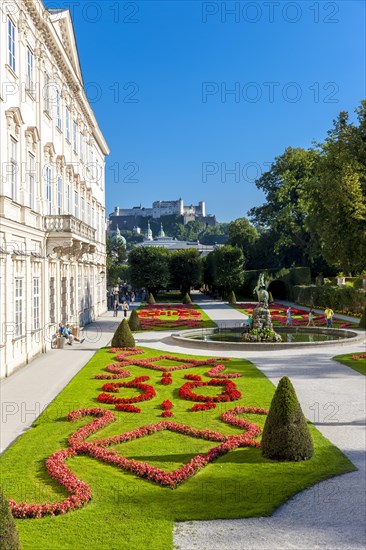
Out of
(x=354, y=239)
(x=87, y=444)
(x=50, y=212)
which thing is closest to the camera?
(x=87, y=444)

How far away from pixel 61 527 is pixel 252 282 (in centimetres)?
6147

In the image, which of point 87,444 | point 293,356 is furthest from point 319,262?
point 87,444

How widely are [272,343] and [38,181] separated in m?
12.7

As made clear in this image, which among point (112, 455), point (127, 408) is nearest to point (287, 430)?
point (112, 455)

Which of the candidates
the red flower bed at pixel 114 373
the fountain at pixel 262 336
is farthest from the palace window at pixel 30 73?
the fountain at pixel 262 336

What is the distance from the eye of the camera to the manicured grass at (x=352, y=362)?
65.8ft

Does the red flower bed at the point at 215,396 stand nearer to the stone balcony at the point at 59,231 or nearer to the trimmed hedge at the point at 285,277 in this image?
the stone balcony at the point at 59,231

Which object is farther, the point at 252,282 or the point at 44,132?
the point at 252,282

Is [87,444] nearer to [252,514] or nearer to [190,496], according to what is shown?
[190,496]

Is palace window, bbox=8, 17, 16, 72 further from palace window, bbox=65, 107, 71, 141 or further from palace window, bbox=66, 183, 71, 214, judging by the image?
palace window, bbox=66, 183, 71, 214

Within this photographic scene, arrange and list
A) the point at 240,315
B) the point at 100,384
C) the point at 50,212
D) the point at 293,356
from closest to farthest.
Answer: the point at 100,384 < the point at 293,356 < the point at 50,212 < the point at 240,315

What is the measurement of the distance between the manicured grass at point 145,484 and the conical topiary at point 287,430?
188 millimetres

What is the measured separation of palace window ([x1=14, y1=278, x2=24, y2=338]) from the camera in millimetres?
20234

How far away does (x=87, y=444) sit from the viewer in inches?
437
